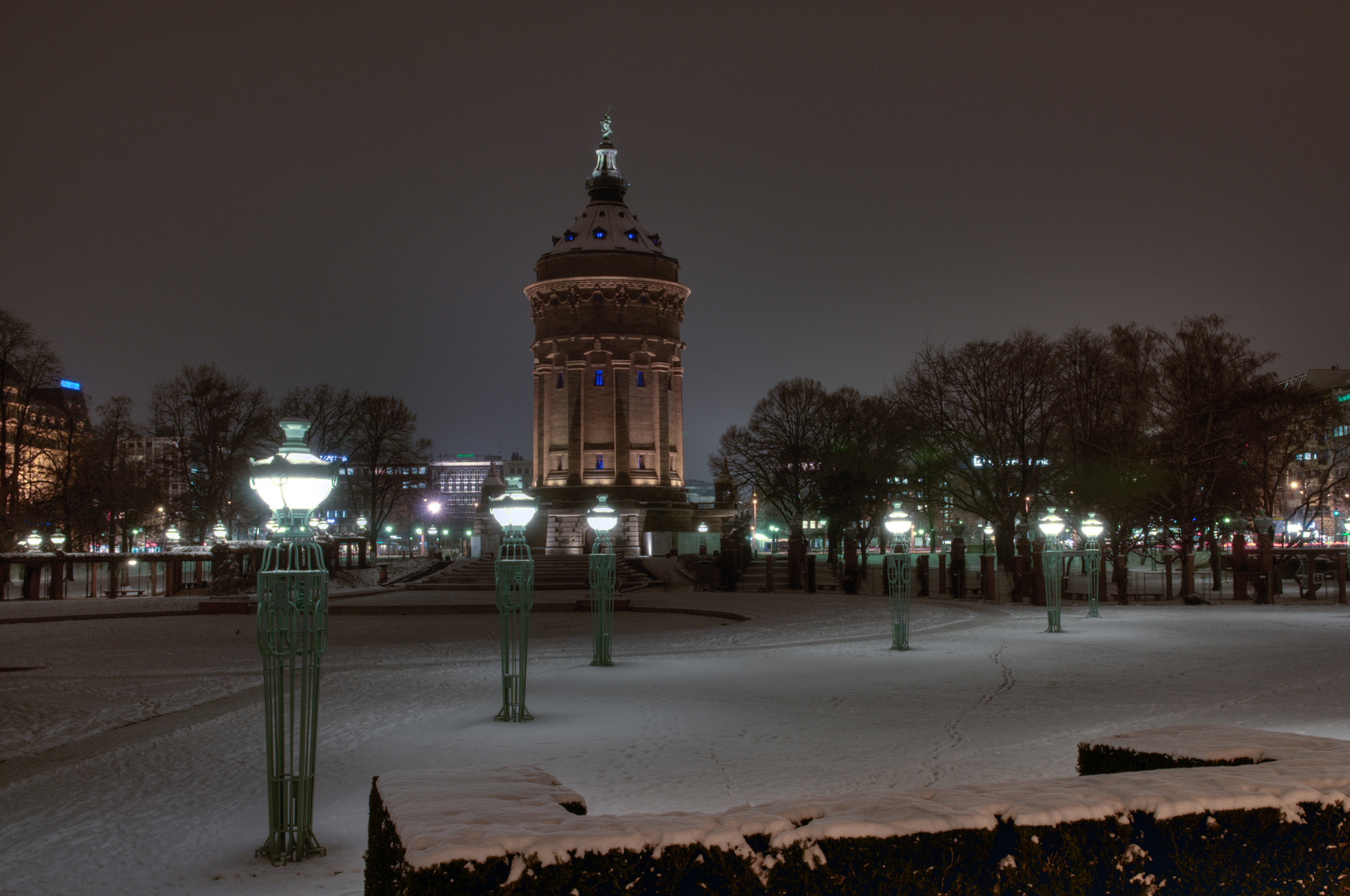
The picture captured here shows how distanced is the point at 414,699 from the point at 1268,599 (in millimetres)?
31333

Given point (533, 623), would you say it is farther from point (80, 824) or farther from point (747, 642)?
point (80, 824)

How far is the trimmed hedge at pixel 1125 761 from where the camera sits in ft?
18.8

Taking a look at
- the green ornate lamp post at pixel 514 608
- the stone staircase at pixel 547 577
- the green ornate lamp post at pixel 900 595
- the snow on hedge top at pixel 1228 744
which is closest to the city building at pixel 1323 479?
the stone staircase at pixel 547 577

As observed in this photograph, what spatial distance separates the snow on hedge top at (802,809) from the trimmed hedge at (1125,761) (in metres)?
0.53

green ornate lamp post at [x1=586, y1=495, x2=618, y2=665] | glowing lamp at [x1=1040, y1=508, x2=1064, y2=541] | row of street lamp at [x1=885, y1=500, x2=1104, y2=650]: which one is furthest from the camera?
glowing lamp at [x1=1040, y1=508, x2=1064, y2=541]

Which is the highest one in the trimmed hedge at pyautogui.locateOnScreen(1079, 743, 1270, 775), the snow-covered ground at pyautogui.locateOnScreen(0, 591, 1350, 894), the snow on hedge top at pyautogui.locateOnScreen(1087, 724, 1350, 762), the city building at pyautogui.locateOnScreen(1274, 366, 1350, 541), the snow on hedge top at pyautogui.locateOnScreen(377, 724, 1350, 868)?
the city building at pyautogui.locateOnScreen(1274, 366, 1350, 541)

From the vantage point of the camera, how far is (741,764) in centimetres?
981

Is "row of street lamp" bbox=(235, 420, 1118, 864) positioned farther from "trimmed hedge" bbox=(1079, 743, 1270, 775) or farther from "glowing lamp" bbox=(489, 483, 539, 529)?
"glowing lamp" bbox=(489, 483, 539, 529)

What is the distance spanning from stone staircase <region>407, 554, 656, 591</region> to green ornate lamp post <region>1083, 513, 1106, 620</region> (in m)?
19.6

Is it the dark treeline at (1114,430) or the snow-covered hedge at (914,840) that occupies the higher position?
the dark treeline at (1114,430)

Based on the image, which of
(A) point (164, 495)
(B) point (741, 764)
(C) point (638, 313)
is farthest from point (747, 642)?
(A) point (164, 495)

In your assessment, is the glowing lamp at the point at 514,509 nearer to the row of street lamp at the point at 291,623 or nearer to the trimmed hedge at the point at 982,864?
the row of street lamp at the point at 291,623

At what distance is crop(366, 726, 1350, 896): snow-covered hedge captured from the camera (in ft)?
12.8

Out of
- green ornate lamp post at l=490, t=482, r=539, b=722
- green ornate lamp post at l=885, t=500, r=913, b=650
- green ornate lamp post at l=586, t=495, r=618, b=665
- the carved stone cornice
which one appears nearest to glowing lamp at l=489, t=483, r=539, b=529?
green ornate lamp post at l=586, t=495, r=618, b=665
